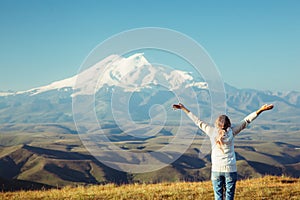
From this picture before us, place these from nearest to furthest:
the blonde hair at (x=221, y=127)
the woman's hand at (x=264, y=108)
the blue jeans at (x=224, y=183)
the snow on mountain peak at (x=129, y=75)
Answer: the blonde hair at (x=221, y=127)
the blue jeans at (x=224, y=183)
the woman's hand at (x=264, y=108)
the snow on mountain peak at (x=129, y=75)

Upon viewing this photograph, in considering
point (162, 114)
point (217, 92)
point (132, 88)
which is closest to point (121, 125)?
point (162, 114)

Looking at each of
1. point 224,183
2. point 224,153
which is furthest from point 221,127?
point 224,183

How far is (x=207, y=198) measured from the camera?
15.5 meters

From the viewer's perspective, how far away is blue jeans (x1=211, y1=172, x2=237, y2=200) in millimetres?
10648

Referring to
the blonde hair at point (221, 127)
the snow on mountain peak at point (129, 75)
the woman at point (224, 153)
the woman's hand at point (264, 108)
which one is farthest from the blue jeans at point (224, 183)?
the snow on mountain peak at point (129, 75)

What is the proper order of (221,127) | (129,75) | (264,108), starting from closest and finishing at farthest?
(221,127), (264,108), (129,75)

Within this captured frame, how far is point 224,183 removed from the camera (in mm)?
11039

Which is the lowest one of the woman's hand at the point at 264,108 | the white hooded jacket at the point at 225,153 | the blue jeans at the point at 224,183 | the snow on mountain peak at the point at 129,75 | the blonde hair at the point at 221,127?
the blue jeans at the point at 224,183

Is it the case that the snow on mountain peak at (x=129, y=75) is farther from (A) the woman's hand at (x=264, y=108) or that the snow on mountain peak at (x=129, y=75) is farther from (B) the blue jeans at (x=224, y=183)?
(B) the blue jeans at (x=224, y=183)

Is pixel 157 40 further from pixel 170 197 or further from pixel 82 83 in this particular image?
pixel 170 197

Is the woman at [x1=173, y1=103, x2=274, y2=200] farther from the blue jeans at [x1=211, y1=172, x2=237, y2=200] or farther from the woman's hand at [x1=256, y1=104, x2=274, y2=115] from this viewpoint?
the woman's hand at [x1=256, y1=104, x2=274, y2=115]

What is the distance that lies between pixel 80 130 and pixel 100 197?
6143 millimetres

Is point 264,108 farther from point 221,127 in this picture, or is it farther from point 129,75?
point 129,75

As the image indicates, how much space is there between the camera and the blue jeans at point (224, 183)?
10.6m
